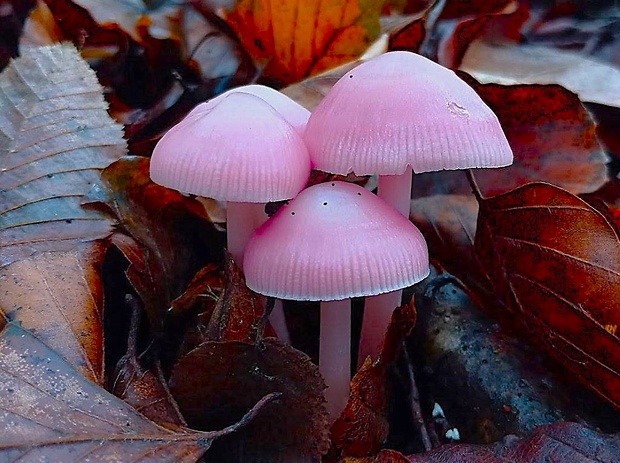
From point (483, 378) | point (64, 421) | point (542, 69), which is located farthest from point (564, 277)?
point (542, 69)

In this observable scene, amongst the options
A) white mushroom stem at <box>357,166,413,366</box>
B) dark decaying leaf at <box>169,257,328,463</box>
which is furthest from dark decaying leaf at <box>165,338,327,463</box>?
white mushroom stem at <box>357,166,413,366</box>

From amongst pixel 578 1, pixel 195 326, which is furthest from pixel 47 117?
pixel 578 1

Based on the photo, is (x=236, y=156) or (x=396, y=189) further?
(x=396, y=189)

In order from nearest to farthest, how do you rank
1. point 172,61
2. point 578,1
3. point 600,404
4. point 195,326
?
1. point 600,404
2. point 195,326
3. point 172,61
4. point 578,1

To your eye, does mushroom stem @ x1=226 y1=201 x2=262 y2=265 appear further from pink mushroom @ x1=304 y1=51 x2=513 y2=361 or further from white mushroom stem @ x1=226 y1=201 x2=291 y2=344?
pink mushroom @ x1=304 y1=51 x2=513 y2=361

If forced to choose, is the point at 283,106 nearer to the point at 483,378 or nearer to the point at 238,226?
the point at 238,226

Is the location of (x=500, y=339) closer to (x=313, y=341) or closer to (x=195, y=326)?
(x=313, y=341)

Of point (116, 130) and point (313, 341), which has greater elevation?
point (116, 130)
